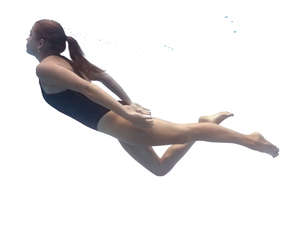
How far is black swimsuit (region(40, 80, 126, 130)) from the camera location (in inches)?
79.4

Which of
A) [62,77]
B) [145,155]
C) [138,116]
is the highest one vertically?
[62,77]

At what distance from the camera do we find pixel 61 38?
2027mm

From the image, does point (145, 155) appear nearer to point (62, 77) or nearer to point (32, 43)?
point (62, 77)

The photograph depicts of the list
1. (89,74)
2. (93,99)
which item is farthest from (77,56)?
(93,99)

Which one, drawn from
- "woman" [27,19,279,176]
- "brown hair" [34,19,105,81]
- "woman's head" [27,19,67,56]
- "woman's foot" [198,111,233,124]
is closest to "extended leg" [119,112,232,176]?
"woman's foot" [198,111,233,124]

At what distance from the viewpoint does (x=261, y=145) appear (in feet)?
7.31

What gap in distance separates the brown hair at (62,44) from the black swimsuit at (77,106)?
0.36 ft

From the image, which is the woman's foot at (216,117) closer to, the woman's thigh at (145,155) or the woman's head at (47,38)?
the woman's thigh at (145,155)

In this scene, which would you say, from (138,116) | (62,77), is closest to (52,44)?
(62,77)

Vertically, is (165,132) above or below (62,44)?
below

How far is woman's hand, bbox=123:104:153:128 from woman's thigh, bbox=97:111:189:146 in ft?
0.10

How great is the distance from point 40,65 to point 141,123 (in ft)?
1.63

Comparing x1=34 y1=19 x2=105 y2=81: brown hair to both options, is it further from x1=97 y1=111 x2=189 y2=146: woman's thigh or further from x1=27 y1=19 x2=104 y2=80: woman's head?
x1=97 y1=111 x2=189 y2=146: woman's thigh

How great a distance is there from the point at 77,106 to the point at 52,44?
0.30m
